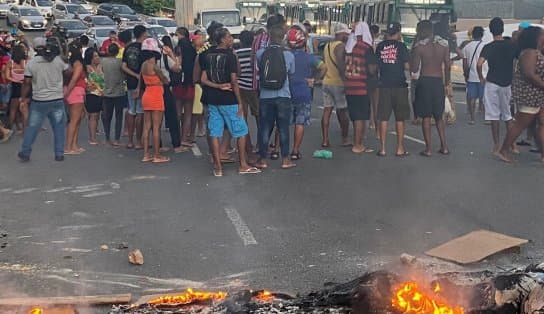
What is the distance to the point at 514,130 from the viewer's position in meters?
9.33

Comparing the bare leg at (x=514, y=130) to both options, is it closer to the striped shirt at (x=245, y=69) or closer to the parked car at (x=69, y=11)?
the striped shirt at (x=245, y=69)

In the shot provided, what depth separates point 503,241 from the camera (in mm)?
6195

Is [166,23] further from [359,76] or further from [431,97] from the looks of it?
[431,97]

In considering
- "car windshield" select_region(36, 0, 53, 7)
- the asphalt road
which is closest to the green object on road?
the asphalt road

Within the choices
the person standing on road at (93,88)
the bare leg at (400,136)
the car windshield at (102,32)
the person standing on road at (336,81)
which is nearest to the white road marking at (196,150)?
the person standing on road at (93,88)

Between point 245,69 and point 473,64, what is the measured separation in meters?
4.91

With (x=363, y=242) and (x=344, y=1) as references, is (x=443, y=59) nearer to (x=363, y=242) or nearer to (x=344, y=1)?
(x=363, y=242)

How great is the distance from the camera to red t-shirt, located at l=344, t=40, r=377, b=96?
10141mm

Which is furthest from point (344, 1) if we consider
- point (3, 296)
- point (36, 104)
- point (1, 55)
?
point (3, 296)

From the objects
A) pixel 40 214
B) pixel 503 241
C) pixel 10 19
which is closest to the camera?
pixel 503 241

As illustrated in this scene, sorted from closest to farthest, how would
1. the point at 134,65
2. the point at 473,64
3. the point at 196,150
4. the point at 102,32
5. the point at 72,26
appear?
the point at 134,65
the point at 196,150
the point at 473,64
the point at 102,32
the point at 72,26

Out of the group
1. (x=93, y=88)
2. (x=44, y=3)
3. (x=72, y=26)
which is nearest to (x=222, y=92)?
(x=93, y=88)

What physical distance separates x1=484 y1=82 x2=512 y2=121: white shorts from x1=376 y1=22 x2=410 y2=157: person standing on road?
1112 mm

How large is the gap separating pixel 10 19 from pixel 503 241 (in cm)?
3950
